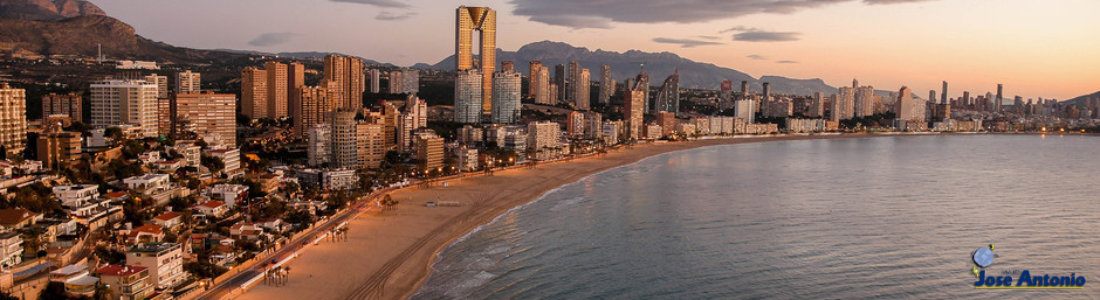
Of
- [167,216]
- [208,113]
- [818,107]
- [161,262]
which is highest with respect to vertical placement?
[818,107]

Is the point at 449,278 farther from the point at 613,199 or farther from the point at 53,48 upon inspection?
the point at 53,48

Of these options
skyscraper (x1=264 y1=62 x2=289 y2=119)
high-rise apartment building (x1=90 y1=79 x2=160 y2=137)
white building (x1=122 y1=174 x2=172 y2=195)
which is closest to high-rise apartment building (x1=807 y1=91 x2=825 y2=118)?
skyscraper (x1=264 y1=62 x2=289 y2=119)

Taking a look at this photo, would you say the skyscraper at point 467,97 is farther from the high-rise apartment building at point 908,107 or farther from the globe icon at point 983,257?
the high-rise apartment building at point 908,107

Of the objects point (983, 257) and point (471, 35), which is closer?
point (983, 257)

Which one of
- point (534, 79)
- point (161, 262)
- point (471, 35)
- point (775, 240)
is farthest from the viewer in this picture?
point (471, 35)

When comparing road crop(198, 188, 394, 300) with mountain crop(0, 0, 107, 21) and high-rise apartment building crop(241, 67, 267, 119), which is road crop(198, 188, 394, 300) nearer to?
high-rise apartment building crop(241, 67, 267, 119)

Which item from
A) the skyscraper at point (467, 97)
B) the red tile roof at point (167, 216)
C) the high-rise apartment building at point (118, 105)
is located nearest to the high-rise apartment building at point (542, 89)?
the skyscraper at point (467, 97)

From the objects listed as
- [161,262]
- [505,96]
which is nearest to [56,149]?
[161,262]

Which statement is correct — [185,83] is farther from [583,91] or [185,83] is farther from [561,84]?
[561,84]
